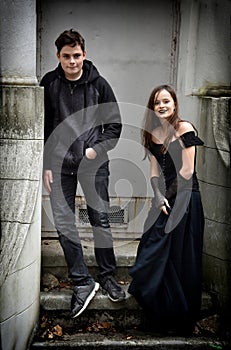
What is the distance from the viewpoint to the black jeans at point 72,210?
483 cm

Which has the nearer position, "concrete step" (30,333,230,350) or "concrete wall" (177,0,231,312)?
"concrete step" (30,333,230,350)

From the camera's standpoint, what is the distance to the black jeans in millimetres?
4832

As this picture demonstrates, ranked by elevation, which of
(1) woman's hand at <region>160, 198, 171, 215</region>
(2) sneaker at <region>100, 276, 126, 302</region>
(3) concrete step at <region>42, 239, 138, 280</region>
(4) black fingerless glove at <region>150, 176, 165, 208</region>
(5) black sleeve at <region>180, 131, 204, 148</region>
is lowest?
(2) sneaker at <region>100, 276, 126, 302</region>

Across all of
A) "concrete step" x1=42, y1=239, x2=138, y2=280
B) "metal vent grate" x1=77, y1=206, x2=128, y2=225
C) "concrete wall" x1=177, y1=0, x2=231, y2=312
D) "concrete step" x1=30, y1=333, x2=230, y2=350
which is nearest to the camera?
"concrete step" x1=30, y1=333, x2=230, y2=350

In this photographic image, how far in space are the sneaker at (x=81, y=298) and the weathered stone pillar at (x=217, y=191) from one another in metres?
1.16

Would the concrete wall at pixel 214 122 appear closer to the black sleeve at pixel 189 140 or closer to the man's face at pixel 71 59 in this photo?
the black sleeve at pixel 189 140

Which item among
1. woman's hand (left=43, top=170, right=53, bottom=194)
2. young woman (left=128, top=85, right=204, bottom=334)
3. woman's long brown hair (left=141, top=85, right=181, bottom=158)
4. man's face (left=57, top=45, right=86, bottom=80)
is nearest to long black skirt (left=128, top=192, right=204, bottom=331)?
young woman (left=128, top=85, right=204, bottom=334)

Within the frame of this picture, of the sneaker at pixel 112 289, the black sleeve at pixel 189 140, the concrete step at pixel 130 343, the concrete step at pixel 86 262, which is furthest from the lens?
the concrete step at pixel 86 262

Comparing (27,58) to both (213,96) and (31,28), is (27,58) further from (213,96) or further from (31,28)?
(213,96)

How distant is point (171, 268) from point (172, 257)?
0.30 ft

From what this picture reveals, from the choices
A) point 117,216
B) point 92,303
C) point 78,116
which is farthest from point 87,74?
point 92,303

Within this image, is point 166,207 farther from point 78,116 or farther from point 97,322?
point 97,322

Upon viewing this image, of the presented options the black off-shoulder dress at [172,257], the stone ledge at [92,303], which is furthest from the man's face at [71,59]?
the stone ledge at [92,303]

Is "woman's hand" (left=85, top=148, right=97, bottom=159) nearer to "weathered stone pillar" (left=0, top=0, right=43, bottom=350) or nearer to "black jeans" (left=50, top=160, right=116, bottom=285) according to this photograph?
"black jeans" (left=50, top=160, right=116, bottom=285)
